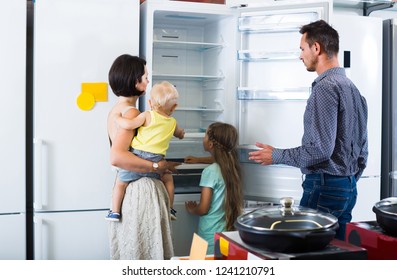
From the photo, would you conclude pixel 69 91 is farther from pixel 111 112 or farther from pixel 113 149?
pixel 113 149

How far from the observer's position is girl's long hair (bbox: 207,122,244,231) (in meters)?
3.15

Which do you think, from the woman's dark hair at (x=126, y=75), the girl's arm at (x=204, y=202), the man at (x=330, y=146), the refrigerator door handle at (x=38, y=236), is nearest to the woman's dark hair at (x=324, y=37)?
the man at (x=330, y=146)

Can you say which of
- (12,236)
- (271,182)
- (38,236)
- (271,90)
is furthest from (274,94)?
(12,236)

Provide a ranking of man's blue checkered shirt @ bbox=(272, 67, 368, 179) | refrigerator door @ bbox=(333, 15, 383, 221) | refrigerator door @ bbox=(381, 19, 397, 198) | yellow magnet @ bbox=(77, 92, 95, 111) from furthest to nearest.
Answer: refrigerator door @ bbox=(381, 19, 397, 198) < refrigerator door @ bbox=(333, 15, 383, 221) < yellow magnet @ bbox=(77, 92, 95, 111) < man's blue checkered shirt @ bbox=(272, 67, 368, 179)

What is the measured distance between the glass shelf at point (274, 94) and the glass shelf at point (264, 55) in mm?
185

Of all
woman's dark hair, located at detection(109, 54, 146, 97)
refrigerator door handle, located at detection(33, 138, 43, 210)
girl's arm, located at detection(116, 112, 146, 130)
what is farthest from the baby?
refrigerator door handle, located at detection(33, 138, 43, 210)

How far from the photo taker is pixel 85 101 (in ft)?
10.00

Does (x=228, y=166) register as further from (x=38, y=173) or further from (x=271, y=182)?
(x=38, y=173)

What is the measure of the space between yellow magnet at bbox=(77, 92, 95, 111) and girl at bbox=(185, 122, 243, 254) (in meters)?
0.66

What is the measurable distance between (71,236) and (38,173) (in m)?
0.40

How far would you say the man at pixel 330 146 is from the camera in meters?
2.29

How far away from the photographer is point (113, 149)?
8.94 feet

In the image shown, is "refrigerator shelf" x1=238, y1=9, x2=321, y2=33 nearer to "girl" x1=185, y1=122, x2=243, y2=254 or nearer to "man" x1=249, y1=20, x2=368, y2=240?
"girl" x1=185, y1=122, x2=243, y2=254

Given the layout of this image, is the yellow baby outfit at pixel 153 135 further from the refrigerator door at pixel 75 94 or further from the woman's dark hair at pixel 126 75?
the refrigerator door at pixel 75 94
